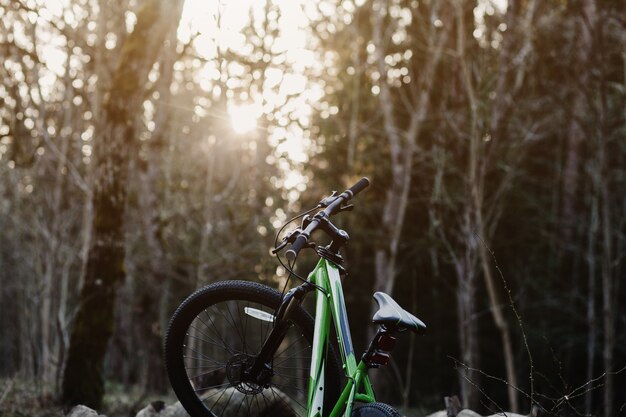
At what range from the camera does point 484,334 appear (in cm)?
1580

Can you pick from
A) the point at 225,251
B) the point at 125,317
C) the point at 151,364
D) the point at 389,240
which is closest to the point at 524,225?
the point at 389,240

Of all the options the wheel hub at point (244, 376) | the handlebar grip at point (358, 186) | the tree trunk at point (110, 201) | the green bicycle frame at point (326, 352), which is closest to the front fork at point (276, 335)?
the wheel hub at point (244, 376)

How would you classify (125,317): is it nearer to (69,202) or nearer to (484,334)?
(69,202)

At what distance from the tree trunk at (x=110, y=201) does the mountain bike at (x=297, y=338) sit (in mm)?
2210

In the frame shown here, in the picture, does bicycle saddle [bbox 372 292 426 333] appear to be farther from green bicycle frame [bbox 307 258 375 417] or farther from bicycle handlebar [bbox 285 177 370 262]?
bicycle handlebar [bbox 285 177 370 262]

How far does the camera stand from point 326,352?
10.7ft

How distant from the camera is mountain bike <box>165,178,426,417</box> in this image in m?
3.05

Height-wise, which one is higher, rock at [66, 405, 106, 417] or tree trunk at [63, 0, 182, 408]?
tree trunk at [63, 0, 182, 408]

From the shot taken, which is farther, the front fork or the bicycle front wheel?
the bicycle front wheel

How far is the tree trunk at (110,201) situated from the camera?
20.2ft

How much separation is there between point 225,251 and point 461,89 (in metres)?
4.83

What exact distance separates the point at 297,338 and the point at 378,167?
38.1 feet

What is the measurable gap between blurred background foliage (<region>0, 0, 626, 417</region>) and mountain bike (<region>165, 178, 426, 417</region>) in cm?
501

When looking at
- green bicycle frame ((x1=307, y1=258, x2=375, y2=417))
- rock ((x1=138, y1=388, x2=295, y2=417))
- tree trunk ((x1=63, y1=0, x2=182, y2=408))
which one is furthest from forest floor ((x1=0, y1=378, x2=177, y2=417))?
green bicycle frame ((x1=307, y1=258, x2=375, y2=417))
